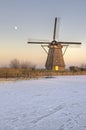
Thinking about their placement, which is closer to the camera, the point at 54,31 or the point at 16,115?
the point at 16,115

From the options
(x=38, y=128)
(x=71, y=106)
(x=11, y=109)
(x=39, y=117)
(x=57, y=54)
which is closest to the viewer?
(x=38, y=128)

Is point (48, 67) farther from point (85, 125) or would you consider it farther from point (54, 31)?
point (85, 125)

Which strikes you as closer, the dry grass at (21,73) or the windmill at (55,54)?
the dry grass at (21,73)

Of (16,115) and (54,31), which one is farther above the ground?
(54,31)

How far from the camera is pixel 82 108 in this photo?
9344mm

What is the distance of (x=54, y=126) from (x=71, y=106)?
3.19m

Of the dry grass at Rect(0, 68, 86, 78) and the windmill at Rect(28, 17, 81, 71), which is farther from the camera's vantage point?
the windmill at Rect(28, 17, 81, 71)

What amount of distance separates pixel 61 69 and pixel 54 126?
37657mm

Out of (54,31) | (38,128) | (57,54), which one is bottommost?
(38,128)

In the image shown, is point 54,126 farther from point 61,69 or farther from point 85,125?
point 61,69

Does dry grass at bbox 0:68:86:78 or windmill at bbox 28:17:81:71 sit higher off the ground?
windmill at bbox 28:17:81:71

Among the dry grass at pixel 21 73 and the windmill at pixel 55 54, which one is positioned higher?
the windmill at pixel 55 54

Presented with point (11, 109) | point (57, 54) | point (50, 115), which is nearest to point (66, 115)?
point (50, 115)

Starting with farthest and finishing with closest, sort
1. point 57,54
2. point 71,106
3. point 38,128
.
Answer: point 57,54 < point 71,106 < point 38,128
